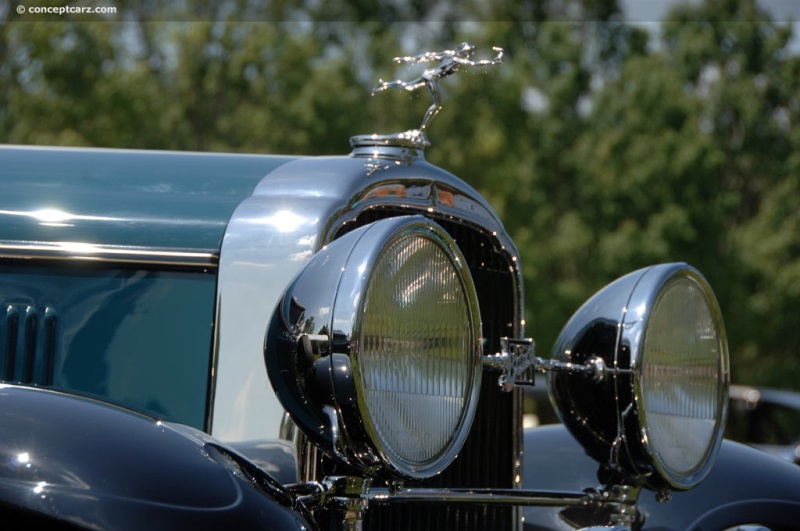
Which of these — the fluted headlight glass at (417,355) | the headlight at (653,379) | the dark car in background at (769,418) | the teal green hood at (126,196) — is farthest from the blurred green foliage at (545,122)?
the fluted headlight glass at (417,355)

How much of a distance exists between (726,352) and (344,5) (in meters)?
24.9

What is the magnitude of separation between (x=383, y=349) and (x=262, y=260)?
498 millimetres

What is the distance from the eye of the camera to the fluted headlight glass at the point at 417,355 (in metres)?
2.09

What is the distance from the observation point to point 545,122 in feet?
55.9

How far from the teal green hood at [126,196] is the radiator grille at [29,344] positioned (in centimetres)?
18

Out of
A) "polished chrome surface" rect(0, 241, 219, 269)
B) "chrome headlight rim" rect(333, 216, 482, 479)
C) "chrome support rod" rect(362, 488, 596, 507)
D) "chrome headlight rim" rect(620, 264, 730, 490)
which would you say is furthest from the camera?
"chrome headlight rim" rect(620, 264, 730, 490)

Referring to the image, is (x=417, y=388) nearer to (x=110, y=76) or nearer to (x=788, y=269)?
(x=110, y=76)

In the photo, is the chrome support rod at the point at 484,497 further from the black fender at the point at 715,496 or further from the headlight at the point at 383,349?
the black fender at the point at 715,496

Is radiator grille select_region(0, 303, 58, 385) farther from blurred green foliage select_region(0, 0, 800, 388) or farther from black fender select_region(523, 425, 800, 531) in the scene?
blurred green foliage select_region(0, 0, 800, 388)

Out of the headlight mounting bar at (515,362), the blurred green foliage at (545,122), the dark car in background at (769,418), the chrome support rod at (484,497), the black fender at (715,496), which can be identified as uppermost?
the blurred green foliage at (545,122)

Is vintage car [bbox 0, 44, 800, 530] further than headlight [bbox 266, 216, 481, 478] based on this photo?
No

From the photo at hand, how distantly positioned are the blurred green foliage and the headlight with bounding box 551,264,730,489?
11.1m

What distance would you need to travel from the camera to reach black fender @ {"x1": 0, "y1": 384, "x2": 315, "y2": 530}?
1.72 metres

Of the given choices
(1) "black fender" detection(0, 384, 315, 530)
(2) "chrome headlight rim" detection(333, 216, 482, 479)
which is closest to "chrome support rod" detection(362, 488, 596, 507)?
(2) "chrome headlight rim" detection(333, 216, 482, 479)
